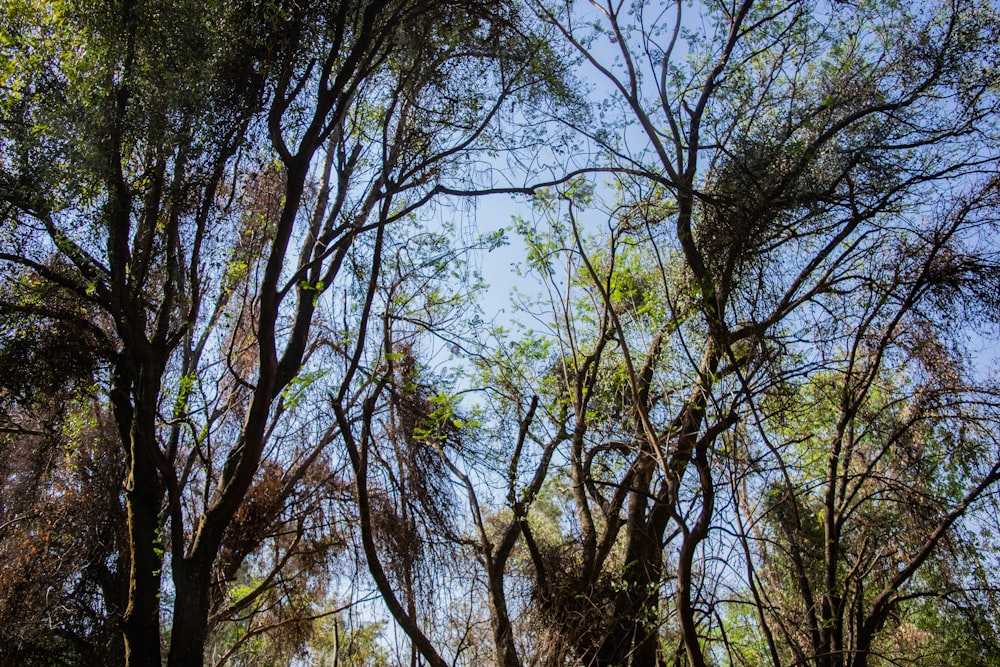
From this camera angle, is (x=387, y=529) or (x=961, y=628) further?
(x=961, y=628)

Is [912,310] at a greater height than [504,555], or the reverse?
[912,310]

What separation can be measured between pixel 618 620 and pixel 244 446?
2864 mm

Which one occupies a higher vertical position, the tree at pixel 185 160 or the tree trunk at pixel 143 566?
the tree at pixel 185 160

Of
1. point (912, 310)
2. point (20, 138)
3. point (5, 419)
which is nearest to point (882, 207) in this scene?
point (912, 310)

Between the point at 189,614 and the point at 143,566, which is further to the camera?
the point at 143,566

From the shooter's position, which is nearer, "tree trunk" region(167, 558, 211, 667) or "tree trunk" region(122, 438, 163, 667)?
"tree trunk" region(167, 558, 211, 667)

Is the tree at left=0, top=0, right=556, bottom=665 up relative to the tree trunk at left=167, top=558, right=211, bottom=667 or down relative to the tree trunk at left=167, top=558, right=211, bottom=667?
up

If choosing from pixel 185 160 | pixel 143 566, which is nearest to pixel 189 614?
pixel 143 566

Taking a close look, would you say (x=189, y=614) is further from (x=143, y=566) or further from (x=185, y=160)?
(x=185, y=160)

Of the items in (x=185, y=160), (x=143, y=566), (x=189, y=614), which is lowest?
(x=189, y=614)

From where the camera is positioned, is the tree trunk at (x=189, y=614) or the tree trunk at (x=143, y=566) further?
the tree trunk at (x=143, y=566)

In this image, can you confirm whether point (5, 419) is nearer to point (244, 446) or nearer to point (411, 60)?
point (244, 446)

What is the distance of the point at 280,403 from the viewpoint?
682 centimetres

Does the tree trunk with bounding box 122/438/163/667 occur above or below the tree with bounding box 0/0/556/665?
below
